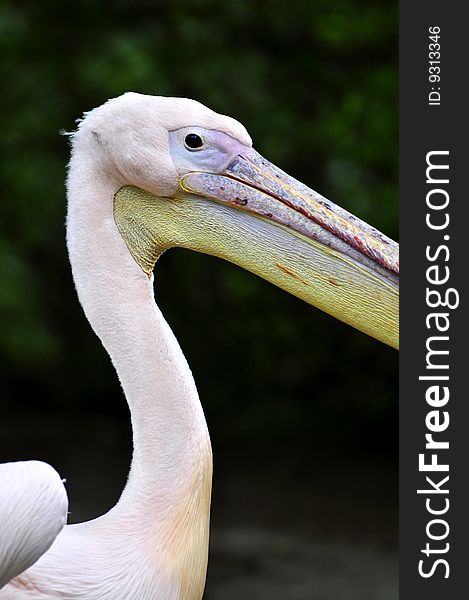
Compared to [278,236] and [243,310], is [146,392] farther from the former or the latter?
[243,310]

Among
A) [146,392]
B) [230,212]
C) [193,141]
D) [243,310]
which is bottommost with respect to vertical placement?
[146,392]

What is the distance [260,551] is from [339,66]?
371 cm

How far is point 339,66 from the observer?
8.66 m

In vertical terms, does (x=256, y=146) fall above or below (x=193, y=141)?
above

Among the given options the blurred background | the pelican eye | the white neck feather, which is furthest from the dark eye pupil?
the blurred background

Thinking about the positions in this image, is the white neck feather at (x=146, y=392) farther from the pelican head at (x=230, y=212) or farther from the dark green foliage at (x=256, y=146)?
the dark green foliage at (x=256, y=146)

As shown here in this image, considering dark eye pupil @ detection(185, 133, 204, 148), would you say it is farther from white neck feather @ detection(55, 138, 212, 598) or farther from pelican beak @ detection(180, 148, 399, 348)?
white neck feather @ detection(55, 138, 212, 598)

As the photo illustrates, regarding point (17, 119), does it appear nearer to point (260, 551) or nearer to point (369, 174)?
point (369, 174)

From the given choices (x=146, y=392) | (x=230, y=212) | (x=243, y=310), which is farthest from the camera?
(x=243, y=310)

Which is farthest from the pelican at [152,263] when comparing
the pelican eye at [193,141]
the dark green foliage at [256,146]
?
the dark green foliage at [256,146]

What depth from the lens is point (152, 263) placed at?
3.29m

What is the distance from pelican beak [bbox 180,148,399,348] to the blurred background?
15.3 feet

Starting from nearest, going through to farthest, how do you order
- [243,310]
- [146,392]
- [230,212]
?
[146,392]
[230,212]
[243,310]

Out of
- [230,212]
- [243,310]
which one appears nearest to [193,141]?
[230,212]
